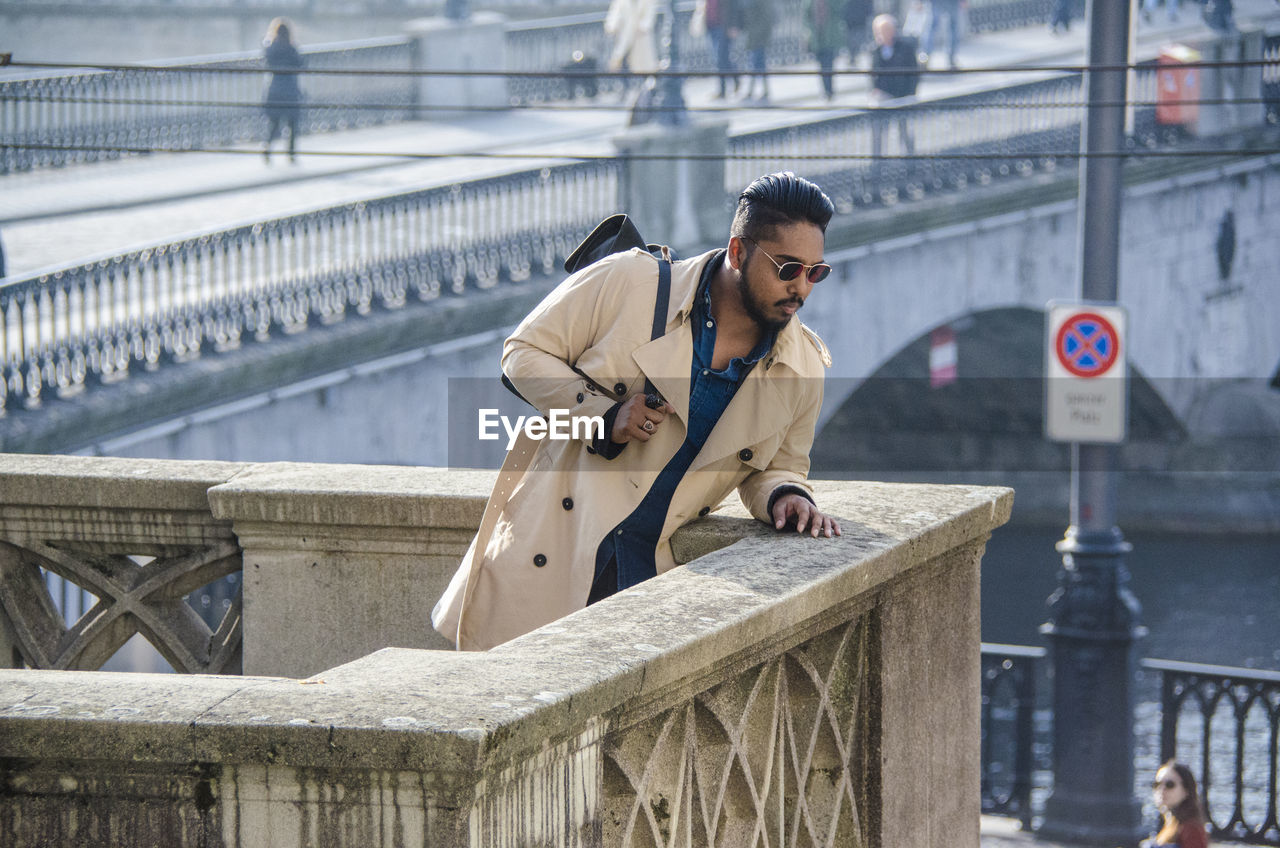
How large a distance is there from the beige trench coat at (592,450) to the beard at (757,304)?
8cm

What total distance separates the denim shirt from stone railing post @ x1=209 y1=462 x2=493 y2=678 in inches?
25.3

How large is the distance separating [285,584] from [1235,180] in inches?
901

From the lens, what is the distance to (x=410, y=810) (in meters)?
2.07

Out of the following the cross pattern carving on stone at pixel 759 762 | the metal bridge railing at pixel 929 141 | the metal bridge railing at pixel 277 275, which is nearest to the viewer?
the cross pattern carving on stone at pixel 759 762

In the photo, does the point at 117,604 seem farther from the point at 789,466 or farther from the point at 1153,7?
the point at 1153,7

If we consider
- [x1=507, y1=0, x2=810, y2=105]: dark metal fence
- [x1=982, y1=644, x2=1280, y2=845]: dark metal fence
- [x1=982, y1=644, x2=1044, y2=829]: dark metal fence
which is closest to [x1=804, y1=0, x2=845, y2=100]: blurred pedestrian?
[x1=507, y1=0, x2=810, y2=105]: dark metal fence

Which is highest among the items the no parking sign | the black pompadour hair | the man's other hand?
the black pompadour hair

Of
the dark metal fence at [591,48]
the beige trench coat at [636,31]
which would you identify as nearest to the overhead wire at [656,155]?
the beige trench coat at [636,31]

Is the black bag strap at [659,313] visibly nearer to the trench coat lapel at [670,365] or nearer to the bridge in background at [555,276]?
the trench coat lapel at [670,365]

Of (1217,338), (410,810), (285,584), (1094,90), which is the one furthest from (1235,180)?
(410,810)

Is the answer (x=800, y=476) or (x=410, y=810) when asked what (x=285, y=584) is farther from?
(x=410, y=810)

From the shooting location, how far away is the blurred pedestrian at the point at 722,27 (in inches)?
965

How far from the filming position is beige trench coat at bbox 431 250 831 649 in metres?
3.50

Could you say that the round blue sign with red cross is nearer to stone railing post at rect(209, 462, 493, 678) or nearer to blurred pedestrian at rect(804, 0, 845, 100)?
stone railing post at rect(209, 462, 493, 678)
